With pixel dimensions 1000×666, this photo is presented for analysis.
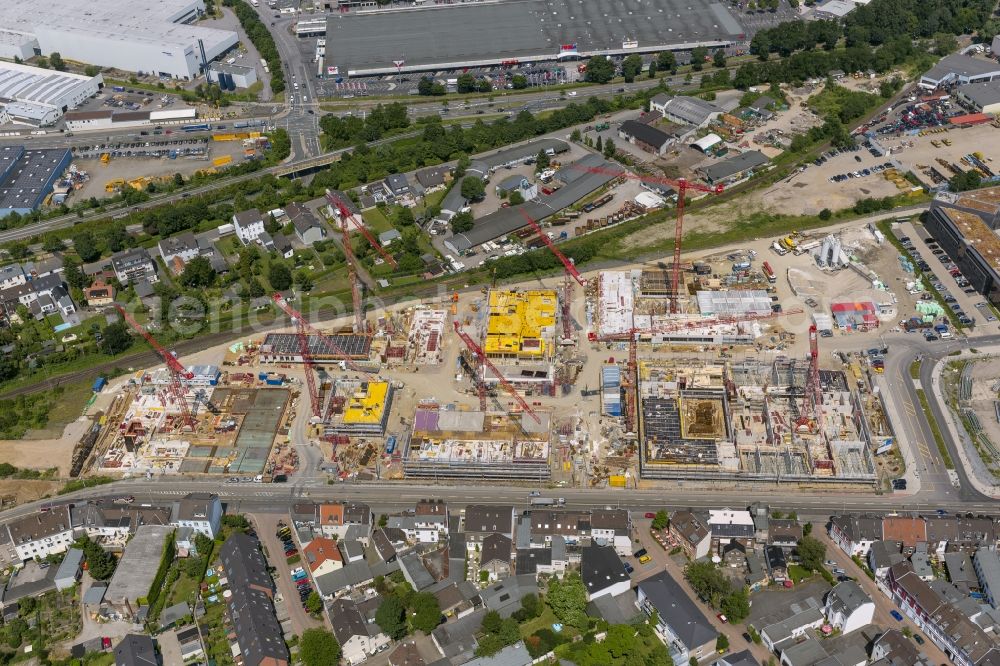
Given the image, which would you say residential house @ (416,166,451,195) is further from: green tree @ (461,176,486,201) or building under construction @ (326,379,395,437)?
building under construction @ (326,379,395,437)

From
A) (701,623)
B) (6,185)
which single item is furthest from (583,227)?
(6,185)

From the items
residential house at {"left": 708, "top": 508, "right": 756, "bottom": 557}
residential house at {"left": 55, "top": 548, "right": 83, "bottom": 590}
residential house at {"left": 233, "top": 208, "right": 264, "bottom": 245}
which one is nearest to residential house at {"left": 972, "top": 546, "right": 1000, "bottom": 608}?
residential house at {"left": 708, "top": 508, "right": 756, "bottom": 557}

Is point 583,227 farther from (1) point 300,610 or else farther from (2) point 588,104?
(1) point 300,610

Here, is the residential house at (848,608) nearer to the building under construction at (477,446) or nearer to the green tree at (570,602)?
the green tree at (570,602)

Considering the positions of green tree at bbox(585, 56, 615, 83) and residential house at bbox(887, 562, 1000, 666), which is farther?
green tree at bbox(585, 56, 615, 83)

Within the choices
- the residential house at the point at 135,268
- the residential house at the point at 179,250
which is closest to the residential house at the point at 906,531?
the residential house at the point at 179,250
